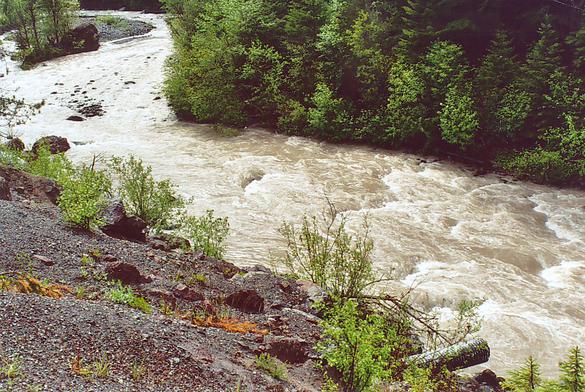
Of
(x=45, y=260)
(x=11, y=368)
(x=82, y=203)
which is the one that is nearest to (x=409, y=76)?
(x=82, y=203)

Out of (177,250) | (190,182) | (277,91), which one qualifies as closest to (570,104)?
(277,91)

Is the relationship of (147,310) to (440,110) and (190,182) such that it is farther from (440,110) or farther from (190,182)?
(440,110)

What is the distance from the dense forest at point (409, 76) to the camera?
57.6ft

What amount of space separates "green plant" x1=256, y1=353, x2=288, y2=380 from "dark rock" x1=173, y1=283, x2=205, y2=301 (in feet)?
6.21

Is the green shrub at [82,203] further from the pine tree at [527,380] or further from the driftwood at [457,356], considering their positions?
the pine tree at [527,380]

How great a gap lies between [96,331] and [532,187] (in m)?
15.3

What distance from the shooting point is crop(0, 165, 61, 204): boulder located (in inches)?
419

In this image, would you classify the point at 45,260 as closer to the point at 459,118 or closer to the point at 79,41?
the point at 459,118

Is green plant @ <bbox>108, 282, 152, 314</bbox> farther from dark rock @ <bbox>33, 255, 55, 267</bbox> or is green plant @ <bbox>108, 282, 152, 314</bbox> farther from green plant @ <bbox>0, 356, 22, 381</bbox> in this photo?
green plant @ <bbox>0, 356, 22, 381</bbox>

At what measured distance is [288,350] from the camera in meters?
6.66

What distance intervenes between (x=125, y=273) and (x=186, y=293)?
94 centimetres

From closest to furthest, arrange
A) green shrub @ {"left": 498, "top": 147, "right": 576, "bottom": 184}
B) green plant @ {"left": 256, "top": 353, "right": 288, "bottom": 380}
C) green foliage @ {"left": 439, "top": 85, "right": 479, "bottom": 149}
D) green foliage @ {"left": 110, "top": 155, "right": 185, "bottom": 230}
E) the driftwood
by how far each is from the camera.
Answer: green plant @ {"left": 256, "top": 353, "right": 288, "bottom": 380}
the driftwood
green foliage @ {"left": 110, "top": 155, "right": 185, "bottom": 230}
green shrub @ {"left": 498, "top": 147, "right": 576, "bottom": 184}
green foliage @ {"left": 439, "top": 85, "right": 479, "bottom": 149}

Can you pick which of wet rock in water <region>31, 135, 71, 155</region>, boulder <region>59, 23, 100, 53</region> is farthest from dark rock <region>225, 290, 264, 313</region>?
boulder <region>59, 23, 100, 53</region>

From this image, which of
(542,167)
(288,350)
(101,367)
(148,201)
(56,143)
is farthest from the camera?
(56,143)
